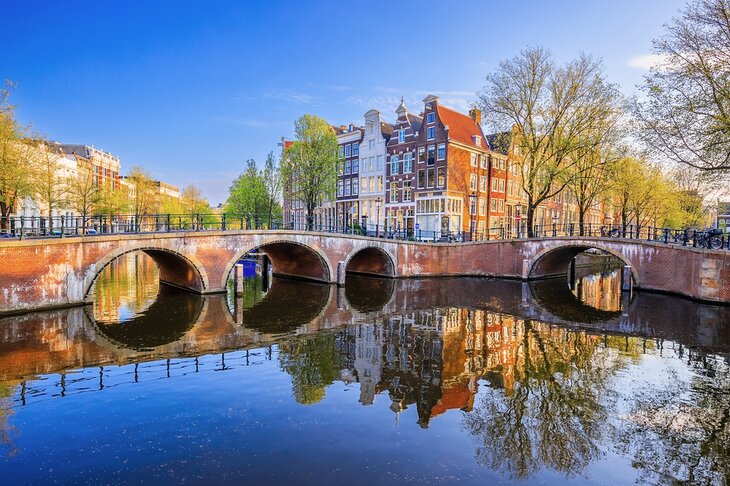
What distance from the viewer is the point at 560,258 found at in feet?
118

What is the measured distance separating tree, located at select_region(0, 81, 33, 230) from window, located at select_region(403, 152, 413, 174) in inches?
1232

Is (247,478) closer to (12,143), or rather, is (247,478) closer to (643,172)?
(12,143)

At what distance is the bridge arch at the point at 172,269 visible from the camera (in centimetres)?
2050

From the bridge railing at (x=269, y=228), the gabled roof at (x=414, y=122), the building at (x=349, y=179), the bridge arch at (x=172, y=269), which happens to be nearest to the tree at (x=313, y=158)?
the bridge railing at (x=269, y=228)

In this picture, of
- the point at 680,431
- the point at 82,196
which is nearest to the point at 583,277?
the point at 680,431

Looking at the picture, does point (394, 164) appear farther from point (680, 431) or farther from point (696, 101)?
point (680, 431)

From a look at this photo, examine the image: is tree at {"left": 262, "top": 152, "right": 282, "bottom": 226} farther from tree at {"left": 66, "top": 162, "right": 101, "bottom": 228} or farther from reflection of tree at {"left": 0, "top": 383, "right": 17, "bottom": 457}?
reflection of tree at {"left": 0, "top": 383, "right": 17, "bottom": 457}

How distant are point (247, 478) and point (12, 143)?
2998 centimetres

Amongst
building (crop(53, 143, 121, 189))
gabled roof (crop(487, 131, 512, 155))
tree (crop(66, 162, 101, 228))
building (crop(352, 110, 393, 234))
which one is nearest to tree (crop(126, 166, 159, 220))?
tree (crop(66, 162, 101, 228))

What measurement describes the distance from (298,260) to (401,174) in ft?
60.4

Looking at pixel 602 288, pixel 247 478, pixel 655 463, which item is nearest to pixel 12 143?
pixel 247 478

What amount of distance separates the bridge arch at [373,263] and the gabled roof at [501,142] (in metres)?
13.4

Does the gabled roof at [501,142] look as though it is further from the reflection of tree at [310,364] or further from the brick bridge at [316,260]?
the reflection of tree at [310,364]

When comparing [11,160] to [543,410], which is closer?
[543,410]
